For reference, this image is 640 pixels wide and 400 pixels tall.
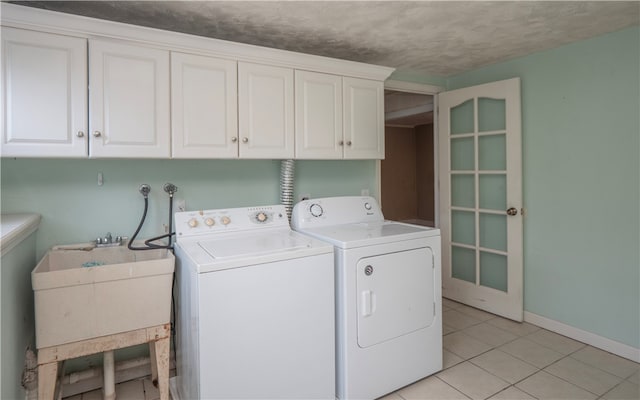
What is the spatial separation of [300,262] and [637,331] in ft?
7.75

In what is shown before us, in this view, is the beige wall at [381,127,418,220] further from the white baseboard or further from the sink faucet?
the sink faucet

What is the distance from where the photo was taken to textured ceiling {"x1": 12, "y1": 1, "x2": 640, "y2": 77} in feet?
6.43

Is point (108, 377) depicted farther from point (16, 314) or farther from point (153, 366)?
point (16, 314)

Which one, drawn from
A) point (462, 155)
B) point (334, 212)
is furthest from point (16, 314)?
point (462, 155)

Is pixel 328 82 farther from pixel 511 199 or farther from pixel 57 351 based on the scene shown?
pixel 57 351

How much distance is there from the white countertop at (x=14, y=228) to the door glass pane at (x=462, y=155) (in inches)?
128

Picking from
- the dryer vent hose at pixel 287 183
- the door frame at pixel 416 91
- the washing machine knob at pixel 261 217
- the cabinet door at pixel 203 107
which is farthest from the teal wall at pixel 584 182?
the cabinet door at pixel 203 107

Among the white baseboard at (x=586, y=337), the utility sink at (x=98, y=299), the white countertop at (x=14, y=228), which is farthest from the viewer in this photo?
the white baseboard at (x=586, y=337)

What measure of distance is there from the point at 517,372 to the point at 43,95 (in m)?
3.10

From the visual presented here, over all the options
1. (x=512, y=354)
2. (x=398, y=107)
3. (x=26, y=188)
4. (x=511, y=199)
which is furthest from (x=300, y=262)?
(x=398, y=107)

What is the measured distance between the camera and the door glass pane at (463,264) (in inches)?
134

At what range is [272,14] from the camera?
6.72 ft

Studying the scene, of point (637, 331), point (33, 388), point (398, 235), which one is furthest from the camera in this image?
point (637, 331)

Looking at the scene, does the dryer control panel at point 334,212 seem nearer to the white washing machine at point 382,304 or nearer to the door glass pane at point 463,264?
the white washing machine at point 382,304
